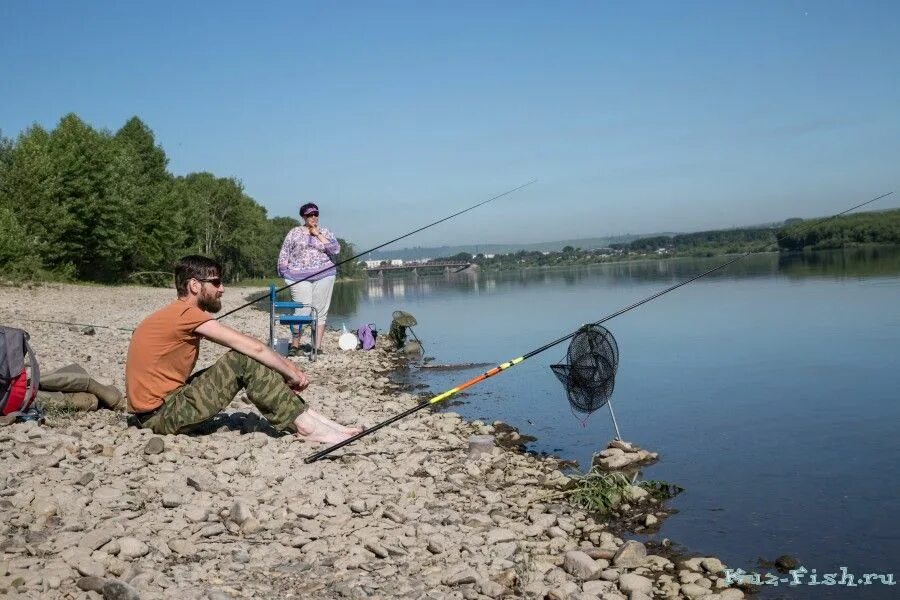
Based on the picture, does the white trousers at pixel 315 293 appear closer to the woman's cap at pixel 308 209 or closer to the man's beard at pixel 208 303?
the woman's cap at pixel 308 209

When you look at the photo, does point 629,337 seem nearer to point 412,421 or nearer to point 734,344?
point 734,344

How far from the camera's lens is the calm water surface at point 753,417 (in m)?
6.25

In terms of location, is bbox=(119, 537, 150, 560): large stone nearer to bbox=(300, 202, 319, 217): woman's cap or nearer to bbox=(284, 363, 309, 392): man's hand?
bbox=(284, 363, 309, 392): man's hand

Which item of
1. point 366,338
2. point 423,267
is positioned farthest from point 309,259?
point 423,267

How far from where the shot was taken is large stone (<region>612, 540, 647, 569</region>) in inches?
213

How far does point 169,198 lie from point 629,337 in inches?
1374

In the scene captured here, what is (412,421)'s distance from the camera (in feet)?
31.5

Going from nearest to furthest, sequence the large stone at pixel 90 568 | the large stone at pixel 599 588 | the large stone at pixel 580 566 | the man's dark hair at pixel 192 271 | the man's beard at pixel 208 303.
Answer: the large stone at pixel 90 568, the large stone at pixel 599 588, the large stone at pixel 580 566, the man's dark hair at pixel 192 271, the man's beard at pixel 208 303

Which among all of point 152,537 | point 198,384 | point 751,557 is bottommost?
point 751,557

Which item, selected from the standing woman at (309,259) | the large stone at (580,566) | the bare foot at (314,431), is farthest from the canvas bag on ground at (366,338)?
the large stone at (580,566)

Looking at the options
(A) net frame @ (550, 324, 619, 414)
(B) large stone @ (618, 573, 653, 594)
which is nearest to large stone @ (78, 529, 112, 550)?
(B) large stone @ (618, 573, 653, 594)

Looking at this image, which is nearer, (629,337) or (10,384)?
(10,384)

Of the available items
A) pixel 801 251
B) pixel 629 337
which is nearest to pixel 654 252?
pixel 801 251

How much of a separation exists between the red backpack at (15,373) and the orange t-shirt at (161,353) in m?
0.79
